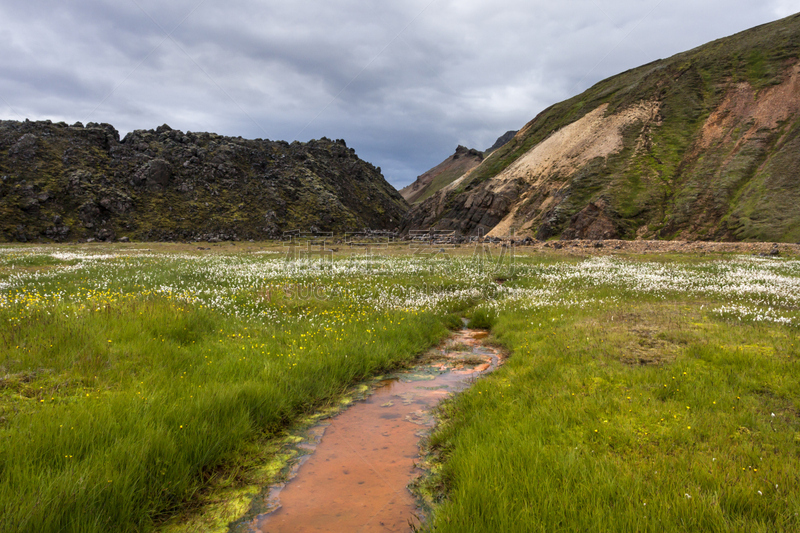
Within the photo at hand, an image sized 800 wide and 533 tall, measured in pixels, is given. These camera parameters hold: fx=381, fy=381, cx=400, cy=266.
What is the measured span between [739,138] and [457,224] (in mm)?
48253

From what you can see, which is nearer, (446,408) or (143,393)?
(143,393)

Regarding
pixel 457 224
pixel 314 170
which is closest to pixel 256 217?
pixel 314 170

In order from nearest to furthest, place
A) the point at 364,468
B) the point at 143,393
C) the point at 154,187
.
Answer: the point at 364,468 → the point at 143,393 → the point at 154,187

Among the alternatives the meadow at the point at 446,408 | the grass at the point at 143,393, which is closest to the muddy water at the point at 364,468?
the meadow at the point at 446,408

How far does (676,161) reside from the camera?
2402 inches

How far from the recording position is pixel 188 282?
1567cm

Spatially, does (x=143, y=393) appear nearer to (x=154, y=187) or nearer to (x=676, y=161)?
(x=676, y=161)

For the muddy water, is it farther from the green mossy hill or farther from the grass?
the green mossy hill

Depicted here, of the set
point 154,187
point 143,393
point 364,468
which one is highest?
point 154,187

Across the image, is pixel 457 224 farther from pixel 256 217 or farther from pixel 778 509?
pixel 778 509

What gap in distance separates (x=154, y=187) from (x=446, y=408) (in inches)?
5042

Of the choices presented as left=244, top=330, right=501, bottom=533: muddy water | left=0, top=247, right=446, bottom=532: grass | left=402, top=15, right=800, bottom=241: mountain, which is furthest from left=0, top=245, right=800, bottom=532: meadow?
left=402, top=15, right=800, bottom=241: mountain

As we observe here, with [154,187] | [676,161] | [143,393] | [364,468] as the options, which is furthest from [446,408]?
[154,187]

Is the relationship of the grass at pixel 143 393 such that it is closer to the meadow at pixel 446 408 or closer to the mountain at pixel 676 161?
the meadow at pixel 446 408
